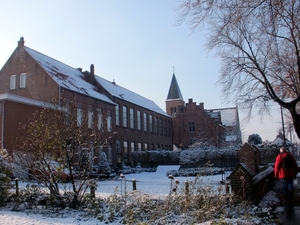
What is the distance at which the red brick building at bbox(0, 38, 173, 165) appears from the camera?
88.7 feet

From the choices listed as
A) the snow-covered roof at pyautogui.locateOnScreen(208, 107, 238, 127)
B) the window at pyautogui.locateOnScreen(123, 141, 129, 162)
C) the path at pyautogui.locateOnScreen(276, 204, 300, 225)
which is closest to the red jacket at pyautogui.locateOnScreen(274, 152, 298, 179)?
the path at pyautogui.locateOnScreen(276, 204, 300, 225)

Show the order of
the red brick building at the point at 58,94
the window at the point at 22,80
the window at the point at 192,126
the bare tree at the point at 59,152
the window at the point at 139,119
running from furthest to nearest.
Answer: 1. the window at the point at 192,126
2. the window at the point at 139,119
3. the window at the point at 22,80
4. the red brick building at the point at 58,94
5. the bare tree at the point at 59,152

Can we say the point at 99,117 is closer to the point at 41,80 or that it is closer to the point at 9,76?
the point at 41,80

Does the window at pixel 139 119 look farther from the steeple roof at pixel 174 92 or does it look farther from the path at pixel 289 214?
the path at pixel 289 214

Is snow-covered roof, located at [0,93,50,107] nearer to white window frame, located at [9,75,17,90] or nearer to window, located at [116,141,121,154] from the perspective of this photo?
white window frame, located at [9,75,17,90]

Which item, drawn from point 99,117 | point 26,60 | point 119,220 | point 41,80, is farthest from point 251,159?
point 26,60

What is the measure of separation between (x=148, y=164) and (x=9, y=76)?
1884 centimetres

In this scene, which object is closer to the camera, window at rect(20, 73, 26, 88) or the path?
the path

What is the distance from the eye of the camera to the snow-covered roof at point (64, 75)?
3257cm

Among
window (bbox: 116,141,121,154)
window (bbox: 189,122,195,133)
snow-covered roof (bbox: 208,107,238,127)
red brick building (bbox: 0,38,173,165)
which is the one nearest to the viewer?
red brick building (bbox: 0,38,173,165)

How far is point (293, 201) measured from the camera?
10.5 meters

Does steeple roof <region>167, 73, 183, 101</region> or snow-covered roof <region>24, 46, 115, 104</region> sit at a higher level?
steeple roof <region>167, 73, 183, 101</region>

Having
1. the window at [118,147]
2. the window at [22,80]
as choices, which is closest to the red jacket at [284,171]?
the window at [22,80]

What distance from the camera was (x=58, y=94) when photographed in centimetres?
2281
